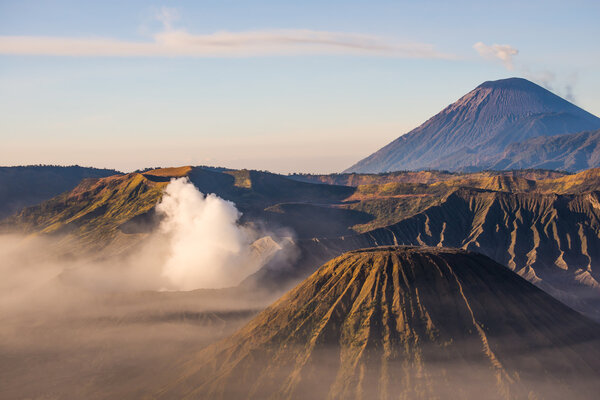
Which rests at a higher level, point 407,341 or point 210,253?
point 210,253

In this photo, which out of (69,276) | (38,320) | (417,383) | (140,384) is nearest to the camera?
(417,383)

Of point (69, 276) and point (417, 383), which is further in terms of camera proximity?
point (69, 276)

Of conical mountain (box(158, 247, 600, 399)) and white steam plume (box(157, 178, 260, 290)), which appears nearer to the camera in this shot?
conical mountain (box(158, 247, 600, 399))

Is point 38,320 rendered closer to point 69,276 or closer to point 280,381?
point 69,276

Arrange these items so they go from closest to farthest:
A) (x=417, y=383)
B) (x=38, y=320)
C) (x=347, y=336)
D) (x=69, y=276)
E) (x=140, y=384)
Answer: (x=417, y=383), (x=347, y=336), (x=140, y=384), (x=38, y=320), (x=69, y=276)

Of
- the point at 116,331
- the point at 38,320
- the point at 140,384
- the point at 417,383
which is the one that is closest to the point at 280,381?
the point at 417,383
